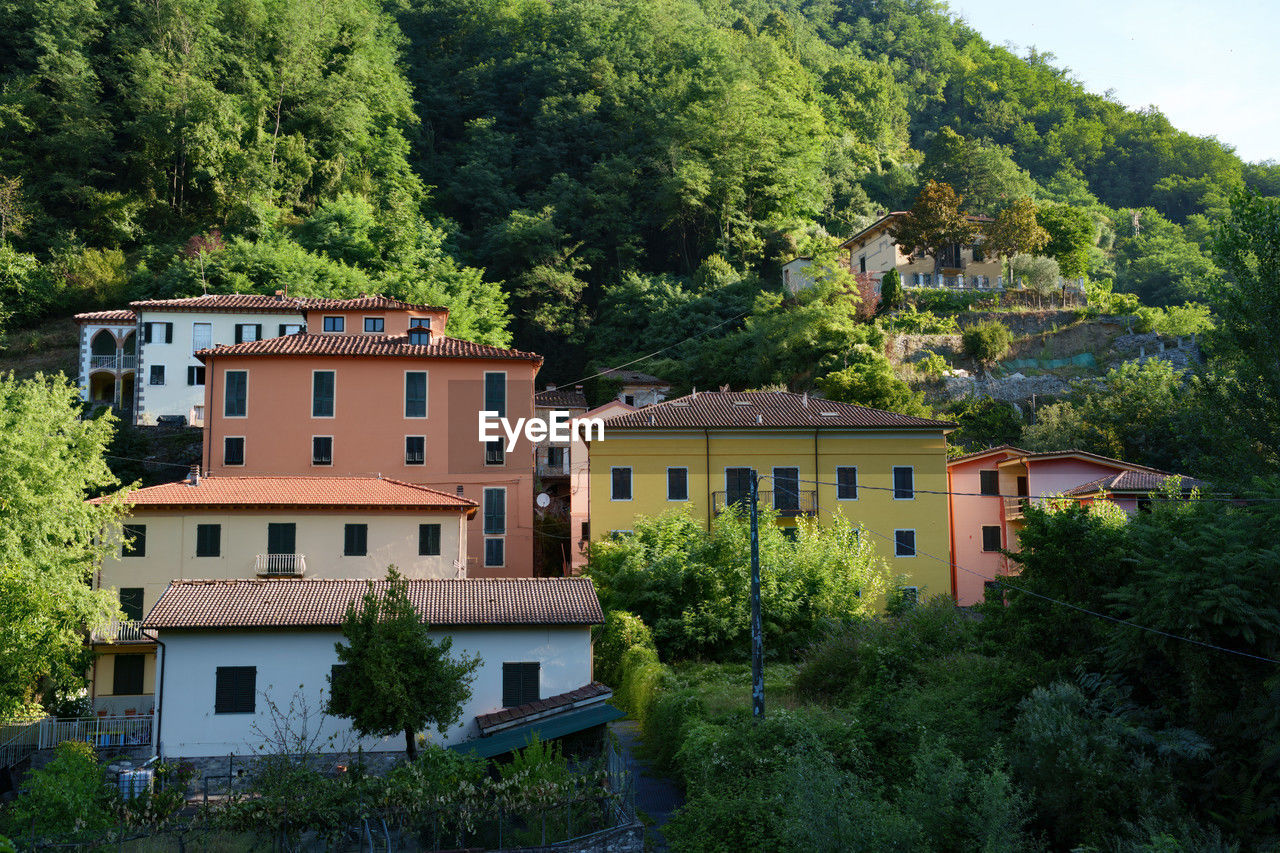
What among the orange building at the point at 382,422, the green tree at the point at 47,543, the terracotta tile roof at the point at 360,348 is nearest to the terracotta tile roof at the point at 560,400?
the terracotta tile roof at the point at 360,348

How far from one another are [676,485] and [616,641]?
9.01 m

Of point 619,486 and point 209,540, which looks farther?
point 619,486

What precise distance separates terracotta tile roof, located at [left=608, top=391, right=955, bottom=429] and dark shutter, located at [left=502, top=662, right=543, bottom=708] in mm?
12774

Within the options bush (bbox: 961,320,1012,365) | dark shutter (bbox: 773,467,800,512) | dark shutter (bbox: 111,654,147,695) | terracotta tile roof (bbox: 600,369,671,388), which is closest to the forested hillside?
terracotta tile roof (bbox: 600,369,671,388)

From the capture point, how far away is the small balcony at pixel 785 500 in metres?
34.9

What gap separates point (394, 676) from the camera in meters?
19.7

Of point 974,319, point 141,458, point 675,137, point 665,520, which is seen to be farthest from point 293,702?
point 675,137

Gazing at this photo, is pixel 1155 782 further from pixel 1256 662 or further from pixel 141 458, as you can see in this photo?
pixel 141 458

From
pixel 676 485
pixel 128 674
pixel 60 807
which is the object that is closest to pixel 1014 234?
pixel 676 485

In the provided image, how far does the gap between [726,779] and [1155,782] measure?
629 cm

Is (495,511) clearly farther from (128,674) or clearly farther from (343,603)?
(343,603)

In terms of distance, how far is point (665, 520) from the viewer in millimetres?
32250

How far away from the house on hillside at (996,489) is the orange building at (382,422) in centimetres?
1513

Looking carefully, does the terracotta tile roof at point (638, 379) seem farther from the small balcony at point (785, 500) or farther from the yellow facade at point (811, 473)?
the small balcony at point (785, 500)
